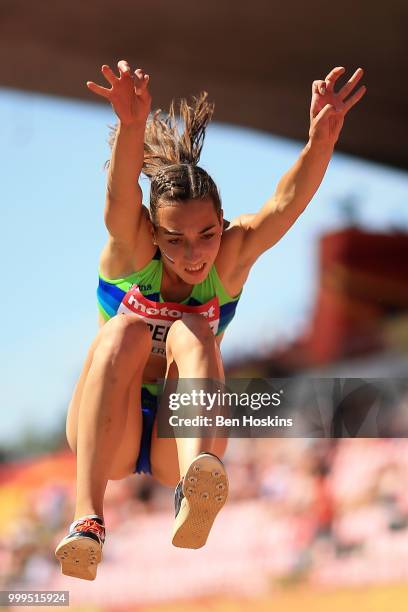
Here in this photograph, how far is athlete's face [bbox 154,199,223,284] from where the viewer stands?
3525 millimetres

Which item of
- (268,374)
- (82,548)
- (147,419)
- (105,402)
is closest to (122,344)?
(105,402)

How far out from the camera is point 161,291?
147 inches

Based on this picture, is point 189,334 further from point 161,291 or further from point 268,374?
point 268,374

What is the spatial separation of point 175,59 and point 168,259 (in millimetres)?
5578

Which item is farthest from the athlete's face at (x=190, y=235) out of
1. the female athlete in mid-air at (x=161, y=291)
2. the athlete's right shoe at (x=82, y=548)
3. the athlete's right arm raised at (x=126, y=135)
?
the athlete's right shoe at (x=82, y=548)

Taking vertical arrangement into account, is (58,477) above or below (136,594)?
above

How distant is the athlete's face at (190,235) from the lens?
3.53m

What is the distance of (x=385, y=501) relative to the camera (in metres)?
9.88

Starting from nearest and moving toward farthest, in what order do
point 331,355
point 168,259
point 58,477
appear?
point 168,259, point 58,477, point 331,355

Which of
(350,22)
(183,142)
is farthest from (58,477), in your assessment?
(183,142)

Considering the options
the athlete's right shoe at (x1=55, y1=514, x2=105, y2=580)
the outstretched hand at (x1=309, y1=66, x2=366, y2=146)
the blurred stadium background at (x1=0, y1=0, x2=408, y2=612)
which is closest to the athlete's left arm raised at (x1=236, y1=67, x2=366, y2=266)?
the outstretched hand at (x1=309, y1=66, x2=366, y2=146)

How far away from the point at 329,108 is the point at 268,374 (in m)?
9.64

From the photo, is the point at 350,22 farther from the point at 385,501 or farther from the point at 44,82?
the point at 385,501

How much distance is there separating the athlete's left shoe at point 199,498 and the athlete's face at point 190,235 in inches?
25.8
